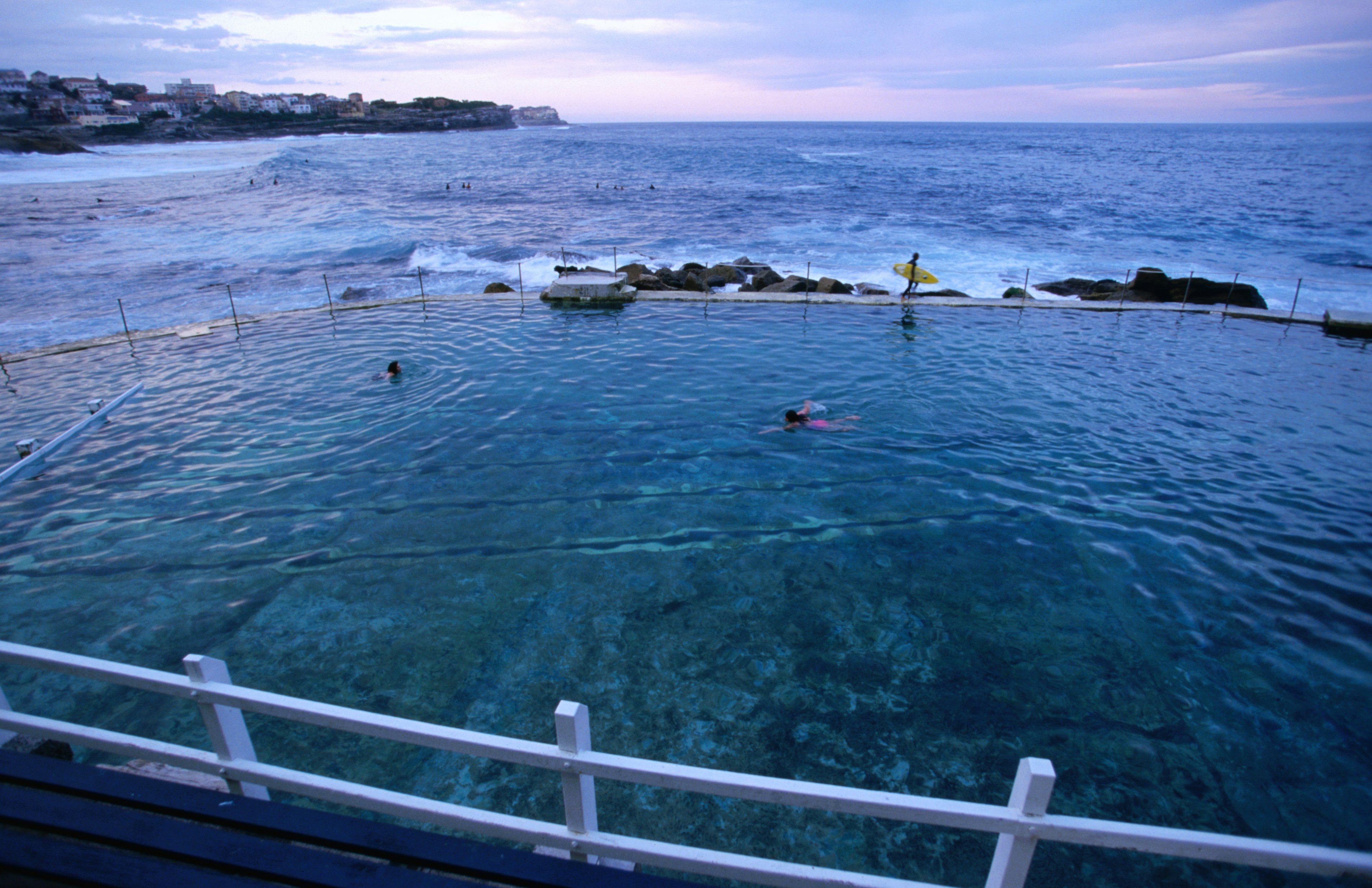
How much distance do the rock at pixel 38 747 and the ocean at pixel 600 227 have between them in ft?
65.9

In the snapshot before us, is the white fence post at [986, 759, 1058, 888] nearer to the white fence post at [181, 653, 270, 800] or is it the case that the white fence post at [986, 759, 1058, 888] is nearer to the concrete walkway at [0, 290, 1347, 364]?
the white fence post at [181, 653, 270, 800]

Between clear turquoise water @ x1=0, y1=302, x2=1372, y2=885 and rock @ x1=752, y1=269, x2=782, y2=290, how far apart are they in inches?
464

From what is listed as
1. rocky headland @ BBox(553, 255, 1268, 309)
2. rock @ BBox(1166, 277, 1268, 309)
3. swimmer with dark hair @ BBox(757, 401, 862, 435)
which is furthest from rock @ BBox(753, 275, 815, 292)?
rock @ BBox(1166, 277, 1268, 309)

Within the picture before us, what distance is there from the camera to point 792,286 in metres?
24.9

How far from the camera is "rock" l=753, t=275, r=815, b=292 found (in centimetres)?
2478

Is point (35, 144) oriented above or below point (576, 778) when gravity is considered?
above

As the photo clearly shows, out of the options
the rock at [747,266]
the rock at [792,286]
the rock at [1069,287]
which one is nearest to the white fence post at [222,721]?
the rock at [792,286]

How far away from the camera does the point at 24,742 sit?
13.4ft

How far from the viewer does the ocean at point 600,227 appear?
31.5 metres

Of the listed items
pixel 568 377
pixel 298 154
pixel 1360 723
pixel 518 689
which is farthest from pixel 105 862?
pixel 298 154

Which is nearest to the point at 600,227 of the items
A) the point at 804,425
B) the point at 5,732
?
the point at 804,425

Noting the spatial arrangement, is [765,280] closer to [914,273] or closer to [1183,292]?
[914,273]

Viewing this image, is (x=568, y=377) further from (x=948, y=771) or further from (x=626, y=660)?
(x=948, y=771)

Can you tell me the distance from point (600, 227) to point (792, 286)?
92.3ft
